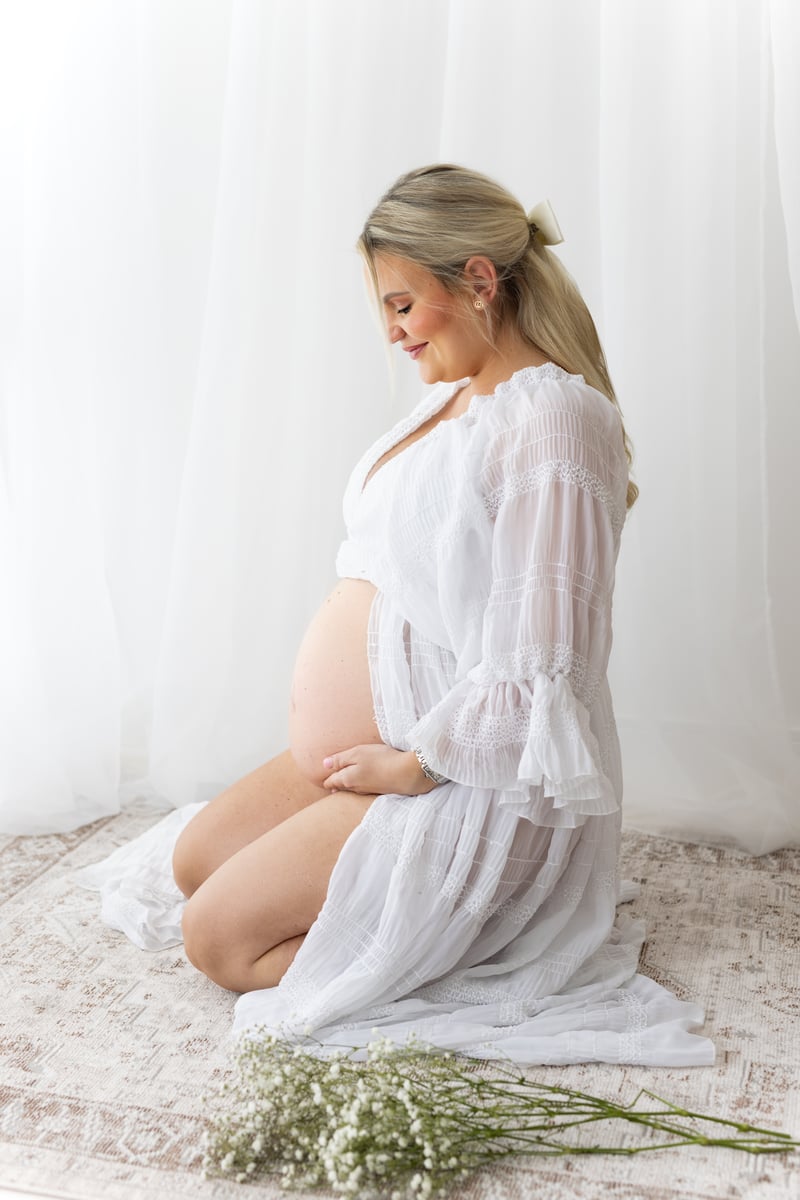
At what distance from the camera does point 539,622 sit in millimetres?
1685

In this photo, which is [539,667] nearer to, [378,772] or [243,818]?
[378,772]

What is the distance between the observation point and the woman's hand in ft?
5.81

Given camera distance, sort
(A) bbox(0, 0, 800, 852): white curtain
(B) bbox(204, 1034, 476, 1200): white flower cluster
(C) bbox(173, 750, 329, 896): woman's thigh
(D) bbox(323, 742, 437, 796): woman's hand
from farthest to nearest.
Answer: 1. (A) bbox(0, 0, 800, 852): white curtain
2. (C) bbox(173, 750, 329, 896): woman's thigh
3. (D) bbox(323, 742, 437, 796): woman's hand
4. (B) bbox(204, 1034, 476, 1200): white flower cluster

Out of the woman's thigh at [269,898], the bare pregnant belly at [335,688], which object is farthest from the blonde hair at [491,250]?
the woman's thigh at [269,898]

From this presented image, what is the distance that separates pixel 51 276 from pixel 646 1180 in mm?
2206

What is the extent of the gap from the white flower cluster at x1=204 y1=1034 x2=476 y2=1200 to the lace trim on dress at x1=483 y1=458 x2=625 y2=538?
73cm

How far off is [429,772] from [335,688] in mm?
223

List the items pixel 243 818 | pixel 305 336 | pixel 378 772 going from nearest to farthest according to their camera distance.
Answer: pixel 378 772, pixel 243 818, pixel 305 336

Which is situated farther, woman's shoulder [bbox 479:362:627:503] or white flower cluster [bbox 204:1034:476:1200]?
woman's shoulder [bbox 479:362:627:503]

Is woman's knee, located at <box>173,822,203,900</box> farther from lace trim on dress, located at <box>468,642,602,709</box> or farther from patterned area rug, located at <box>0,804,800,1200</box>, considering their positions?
lace trim on dress, located at <box>468,642,602,709</box>

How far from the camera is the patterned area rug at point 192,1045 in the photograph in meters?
1.42

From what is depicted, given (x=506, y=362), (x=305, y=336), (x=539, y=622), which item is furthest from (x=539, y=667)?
(x=305, y=336)

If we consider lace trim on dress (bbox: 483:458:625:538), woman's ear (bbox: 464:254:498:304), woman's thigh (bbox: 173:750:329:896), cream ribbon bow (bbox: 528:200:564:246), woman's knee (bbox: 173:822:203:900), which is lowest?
woman's knee (bbox: 173:822:203:900)

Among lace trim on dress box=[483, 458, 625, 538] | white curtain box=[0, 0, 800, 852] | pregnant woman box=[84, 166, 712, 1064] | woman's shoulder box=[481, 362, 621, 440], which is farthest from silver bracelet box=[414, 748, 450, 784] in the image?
white curtain box=[0, 0, 800, 852]
